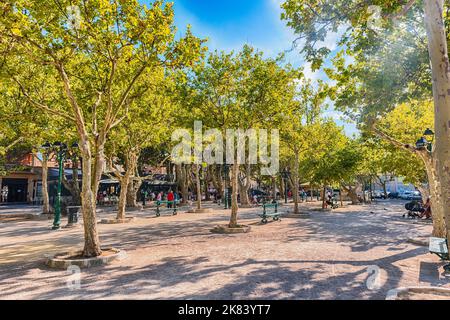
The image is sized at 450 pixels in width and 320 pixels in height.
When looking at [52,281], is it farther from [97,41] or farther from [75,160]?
[75,160]

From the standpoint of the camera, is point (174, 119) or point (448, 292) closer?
point (448, 292)

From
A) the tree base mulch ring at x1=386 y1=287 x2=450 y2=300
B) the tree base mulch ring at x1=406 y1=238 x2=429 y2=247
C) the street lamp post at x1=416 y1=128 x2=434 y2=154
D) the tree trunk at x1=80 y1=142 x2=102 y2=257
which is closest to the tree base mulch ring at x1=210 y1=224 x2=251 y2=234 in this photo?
the tree trunk at x1=80 y1=142 x2=102 y2=257

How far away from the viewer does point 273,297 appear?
5.30m

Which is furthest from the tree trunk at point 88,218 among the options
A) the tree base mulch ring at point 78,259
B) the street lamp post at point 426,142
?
the street lamp post at point 426,142

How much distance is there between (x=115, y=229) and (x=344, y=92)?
1131cm

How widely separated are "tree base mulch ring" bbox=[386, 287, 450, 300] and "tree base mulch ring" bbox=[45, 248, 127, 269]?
6414 millimetres

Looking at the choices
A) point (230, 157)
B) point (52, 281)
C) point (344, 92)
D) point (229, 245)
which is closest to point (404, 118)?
point (344, 92)

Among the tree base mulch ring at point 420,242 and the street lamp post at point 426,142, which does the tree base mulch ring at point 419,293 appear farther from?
the street lamp post at point 426,142

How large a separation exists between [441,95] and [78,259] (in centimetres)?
838

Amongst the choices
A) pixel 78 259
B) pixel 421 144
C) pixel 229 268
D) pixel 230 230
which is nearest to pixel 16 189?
pixel 230 230

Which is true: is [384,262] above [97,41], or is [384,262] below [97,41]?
below

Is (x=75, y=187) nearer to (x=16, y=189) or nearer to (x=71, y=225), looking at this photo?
(x=71, y=225)

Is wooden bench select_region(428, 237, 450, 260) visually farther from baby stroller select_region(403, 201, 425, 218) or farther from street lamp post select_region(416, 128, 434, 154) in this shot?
baby stroller select_region(403, 201, 425, 218)

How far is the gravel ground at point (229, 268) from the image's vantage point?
563 centimetres
